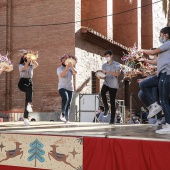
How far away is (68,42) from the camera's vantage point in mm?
14633

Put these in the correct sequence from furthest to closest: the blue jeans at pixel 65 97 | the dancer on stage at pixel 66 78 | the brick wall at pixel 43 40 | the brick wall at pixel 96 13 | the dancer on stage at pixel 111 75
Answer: the brick wall at pixel 96 13 < the brick wall at pixel 43 40 < the blue jeans at pixel 65 97 < the dancer on stage at pixel 66 78 < the dancer on stage at pixel 111 75

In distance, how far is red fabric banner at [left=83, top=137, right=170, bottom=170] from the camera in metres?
4.30

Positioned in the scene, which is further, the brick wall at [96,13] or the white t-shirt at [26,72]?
the brick wall at [96,13]

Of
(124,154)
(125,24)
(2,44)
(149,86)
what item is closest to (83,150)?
(124,154)

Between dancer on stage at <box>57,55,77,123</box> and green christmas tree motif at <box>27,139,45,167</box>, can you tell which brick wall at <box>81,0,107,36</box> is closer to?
dancer on stage at <box>57,55,77,123</box>

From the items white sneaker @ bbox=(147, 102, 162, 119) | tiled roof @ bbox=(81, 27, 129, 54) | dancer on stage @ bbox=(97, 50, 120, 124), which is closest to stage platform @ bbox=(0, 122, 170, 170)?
white sneaker @ bbox=(147, 102, 162, 119)

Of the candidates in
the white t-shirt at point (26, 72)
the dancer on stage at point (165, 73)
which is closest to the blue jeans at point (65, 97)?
the white t-shirt at point (26, 72)

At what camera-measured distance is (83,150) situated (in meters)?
4.90

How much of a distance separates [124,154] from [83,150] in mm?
687

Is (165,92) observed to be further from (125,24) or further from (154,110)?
(125,24)

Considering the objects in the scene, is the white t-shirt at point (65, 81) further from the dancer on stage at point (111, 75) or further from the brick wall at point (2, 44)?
the brick wall at point (2, 44)

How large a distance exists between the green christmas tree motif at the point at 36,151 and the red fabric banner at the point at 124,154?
2.58 ft

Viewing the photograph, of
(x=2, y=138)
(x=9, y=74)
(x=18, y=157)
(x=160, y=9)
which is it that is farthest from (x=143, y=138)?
(x=160, y=9)

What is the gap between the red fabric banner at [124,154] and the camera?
4.30m
